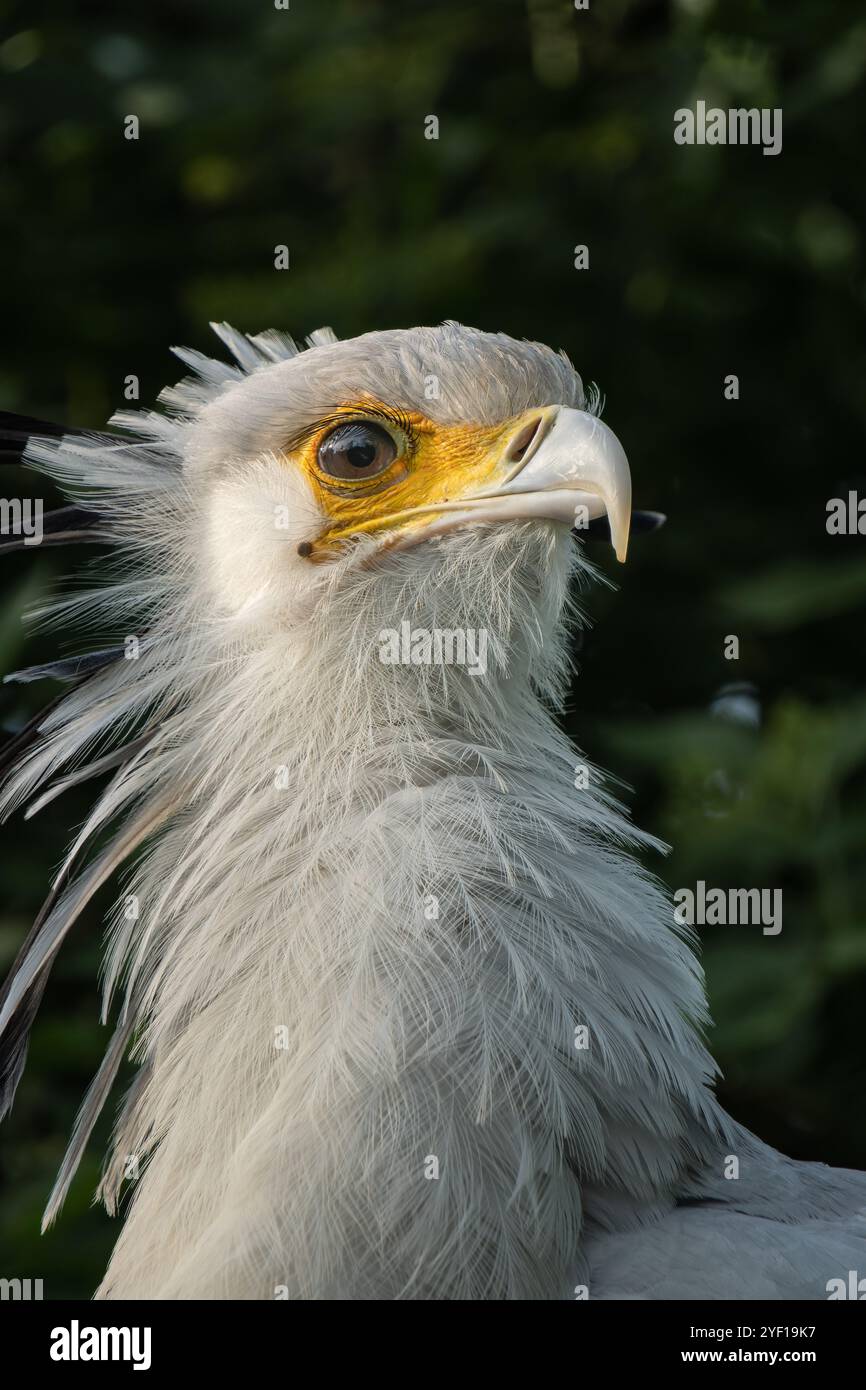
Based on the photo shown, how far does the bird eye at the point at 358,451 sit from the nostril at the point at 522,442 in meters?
0.21

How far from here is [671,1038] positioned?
227cm

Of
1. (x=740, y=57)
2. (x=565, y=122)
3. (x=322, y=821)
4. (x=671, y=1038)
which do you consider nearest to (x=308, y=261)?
(x=565, y=122)

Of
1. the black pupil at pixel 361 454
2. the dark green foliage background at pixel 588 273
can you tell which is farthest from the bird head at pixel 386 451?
the dark green foliage background at pixel 588 273

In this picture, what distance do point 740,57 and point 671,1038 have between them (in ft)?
9.48

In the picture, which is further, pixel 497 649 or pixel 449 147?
pixel 449 147

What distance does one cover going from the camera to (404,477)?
8.27 ft

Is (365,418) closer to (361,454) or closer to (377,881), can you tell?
(361,454)

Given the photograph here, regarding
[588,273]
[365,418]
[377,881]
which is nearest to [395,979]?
[377,881]

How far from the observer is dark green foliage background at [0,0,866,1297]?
3.90 m

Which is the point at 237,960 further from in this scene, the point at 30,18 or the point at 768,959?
the point at 30,18

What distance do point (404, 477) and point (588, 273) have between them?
214cm
